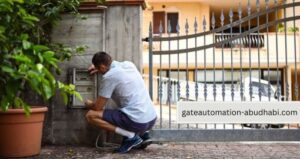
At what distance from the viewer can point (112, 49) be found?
6.34m

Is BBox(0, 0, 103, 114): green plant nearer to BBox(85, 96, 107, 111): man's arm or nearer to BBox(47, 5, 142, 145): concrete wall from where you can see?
BBox(85, 96, 107, 111): man's arm

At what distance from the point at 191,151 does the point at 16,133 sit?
226cm

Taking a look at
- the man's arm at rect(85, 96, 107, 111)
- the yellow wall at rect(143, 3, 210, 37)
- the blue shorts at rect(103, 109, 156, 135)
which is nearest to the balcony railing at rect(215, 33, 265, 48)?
the blue shorts at rect(103, 109, 156, 135)

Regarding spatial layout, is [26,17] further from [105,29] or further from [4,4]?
[105,29]

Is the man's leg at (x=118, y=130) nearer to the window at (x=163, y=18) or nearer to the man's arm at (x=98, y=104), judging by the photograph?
the man's arm at (x=98, y=104)

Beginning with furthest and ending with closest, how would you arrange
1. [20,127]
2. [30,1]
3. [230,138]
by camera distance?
[230,138] → [20,127] → [30,1]

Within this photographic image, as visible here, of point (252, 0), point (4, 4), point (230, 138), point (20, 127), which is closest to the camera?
point (4, 4)

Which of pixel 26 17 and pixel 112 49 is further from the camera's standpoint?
pixel 112 49

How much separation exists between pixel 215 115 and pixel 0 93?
3544mm

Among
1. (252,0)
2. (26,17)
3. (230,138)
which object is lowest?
(230,138)

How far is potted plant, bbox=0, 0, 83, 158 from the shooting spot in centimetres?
303

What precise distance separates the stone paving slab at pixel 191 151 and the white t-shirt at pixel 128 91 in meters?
0.50

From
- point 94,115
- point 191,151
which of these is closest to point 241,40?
point 191,151

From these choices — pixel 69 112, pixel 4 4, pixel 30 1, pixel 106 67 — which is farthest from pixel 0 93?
pixel 69 112
